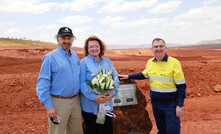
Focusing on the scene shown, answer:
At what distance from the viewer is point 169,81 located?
5125mm

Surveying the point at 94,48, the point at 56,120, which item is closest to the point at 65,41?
the point at 94,48

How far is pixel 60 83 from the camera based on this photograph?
4.61 meters

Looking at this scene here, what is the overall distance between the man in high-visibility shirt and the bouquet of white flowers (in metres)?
0.83

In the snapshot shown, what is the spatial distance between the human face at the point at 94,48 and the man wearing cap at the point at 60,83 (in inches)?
10.2

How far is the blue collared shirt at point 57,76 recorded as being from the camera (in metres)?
4.49

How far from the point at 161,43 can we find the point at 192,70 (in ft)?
31.6

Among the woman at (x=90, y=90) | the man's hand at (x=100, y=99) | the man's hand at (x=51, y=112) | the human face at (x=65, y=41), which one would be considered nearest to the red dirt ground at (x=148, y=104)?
the woman at (x=90, y=90)

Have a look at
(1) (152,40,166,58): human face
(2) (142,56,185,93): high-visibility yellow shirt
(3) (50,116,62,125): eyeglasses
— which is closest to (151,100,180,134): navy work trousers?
(2) (142,56,185,93): high-visibility yellow shirt

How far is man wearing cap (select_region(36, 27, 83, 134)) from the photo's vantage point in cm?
450

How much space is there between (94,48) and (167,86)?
4.29ft

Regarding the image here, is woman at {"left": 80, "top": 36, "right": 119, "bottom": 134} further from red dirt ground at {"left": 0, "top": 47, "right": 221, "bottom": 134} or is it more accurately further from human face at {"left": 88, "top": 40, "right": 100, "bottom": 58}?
red dirt ground at {"left": 0, "top": 47, "right": 221, "bottom": 134}

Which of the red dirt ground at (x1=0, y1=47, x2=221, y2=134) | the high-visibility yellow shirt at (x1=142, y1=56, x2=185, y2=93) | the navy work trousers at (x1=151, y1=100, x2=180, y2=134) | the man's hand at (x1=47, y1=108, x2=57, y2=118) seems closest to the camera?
the man's hand at (x1=47, y1=108, x2=57, y2=118)

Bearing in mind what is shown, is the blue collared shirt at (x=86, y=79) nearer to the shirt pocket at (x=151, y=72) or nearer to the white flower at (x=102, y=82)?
the white flower at (x=102, y=82)

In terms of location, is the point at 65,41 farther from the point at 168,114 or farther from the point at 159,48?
the point at 168,114
